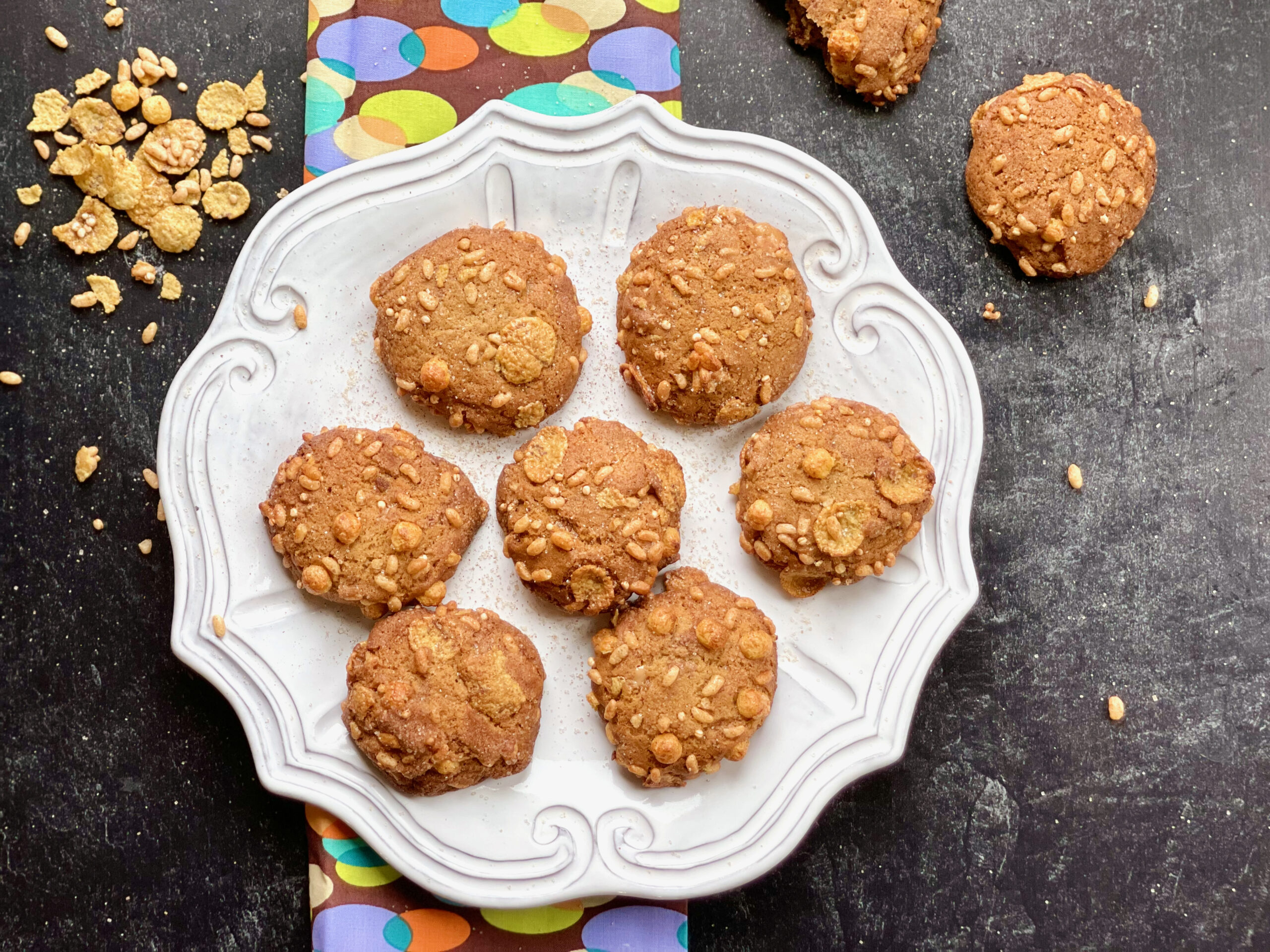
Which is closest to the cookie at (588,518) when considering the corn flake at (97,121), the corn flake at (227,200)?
the corn flake at (227,200)

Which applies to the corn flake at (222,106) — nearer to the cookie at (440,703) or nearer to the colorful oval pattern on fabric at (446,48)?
the colorful oval pattern on fabric at (446,48)

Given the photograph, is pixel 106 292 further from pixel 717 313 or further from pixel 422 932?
pixel 422 932

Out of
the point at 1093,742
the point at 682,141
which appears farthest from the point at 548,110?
the point at 1093,742

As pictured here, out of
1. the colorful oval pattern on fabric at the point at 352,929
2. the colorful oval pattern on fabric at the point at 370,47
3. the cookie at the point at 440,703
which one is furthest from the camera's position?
the colorful oval pattern on fabric at the point at 370,47

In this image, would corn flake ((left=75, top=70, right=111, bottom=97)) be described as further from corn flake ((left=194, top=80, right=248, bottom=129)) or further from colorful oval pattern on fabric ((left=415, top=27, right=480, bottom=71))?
colorful oval pattern on fabric ((left=415, top=27, right=480, bottom=71))

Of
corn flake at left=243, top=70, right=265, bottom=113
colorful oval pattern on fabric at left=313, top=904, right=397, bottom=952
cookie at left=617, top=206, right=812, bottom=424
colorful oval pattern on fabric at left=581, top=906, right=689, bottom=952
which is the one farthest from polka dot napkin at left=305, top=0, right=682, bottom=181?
colorful oval pattern on fabric at left=581, top=906, right=689, bottom=952

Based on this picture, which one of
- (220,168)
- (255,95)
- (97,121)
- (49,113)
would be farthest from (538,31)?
(49,113)

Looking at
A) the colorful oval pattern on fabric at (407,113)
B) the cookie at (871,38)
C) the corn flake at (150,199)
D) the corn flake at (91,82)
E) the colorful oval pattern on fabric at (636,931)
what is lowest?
the colorful oval pattern on fabric at (636,931)
